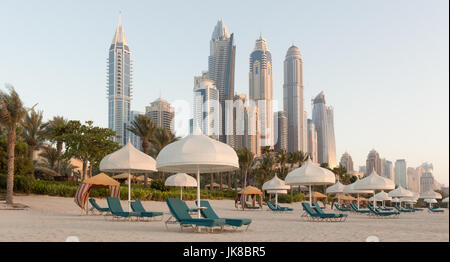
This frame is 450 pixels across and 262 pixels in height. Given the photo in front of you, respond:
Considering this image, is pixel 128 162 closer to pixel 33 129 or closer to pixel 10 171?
pixel 10 171

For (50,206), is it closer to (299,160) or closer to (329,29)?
(329,29)

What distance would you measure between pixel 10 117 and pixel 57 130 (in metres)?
11.9

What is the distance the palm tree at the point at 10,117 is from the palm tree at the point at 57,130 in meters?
9.59

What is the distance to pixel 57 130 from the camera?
1275 inches

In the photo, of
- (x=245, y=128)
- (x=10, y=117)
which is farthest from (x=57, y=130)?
(x=245, y=128)

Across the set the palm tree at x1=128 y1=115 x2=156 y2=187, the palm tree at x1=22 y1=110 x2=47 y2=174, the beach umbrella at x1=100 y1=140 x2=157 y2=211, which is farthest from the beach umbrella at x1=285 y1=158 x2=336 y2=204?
the palm tree at x1=22 y1=110 x2=47 y2=174

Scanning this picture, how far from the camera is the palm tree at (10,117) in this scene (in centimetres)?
2062

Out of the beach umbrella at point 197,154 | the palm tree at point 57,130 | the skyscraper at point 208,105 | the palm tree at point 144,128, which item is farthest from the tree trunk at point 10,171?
the skyscraper at point 208,105

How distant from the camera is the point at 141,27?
32.2 metres

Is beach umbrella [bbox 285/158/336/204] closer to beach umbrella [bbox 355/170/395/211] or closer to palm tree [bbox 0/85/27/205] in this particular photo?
beach umbrella [bbox 355/170/395/211]

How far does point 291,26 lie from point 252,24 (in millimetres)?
8848

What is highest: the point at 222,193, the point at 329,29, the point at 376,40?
the point at 329,29

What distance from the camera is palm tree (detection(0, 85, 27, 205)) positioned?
2062 centimetres

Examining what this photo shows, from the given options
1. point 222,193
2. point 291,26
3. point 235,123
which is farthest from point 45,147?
point 235,123
